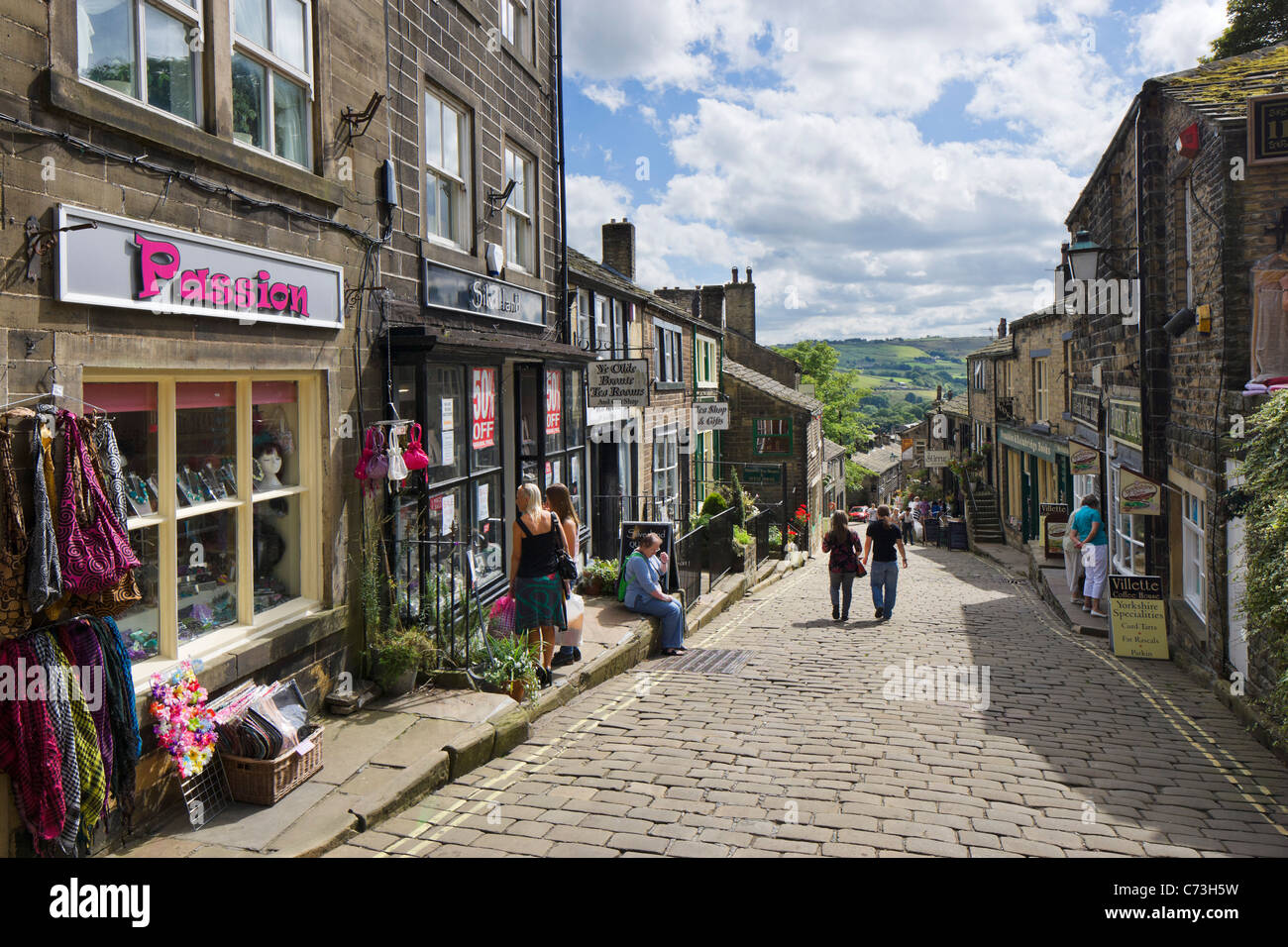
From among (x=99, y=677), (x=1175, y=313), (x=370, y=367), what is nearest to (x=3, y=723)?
(x=99, y=677)

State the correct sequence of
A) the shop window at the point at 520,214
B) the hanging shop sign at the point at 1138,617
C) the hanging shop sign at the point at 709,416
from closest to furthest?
1. the hanging shop sign at the point at 1138,617
2. the shop window at the point at 520,214
3. the hanging shop sign at the point at 709,416

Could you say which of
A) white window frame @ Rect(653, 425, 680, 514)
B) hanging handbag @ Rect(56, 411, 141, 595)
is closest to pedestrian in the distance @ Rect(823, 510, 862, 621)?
white window frame @ Rect(653, 425, 680, 514)

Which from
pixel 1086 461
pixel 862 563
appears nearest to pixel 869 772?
pixel 862 563

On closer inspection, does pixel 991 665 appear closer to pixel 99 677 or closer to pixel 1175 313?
pixel 1175 313

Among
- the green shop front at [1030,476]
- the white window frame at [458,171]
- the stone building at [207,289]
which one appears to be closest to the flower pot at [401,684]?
the stone building at [207,289]

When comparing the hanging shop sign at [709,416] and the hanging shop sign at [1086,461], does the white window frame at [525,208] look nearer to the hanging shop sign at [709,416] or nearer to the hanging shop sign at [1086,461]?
the hanging shop sign at [709,416]

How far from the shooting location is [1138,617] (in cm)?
1153

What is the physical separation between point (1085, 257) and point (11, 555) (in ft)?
43.9

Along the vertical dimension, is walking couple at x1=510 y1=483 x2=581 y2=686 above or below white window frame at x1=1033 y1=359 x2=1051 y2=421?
below

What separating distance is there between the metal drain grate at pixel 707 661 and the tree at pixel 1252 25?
65.5 feet

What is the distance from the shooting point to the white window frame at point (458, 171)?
946 centimetres

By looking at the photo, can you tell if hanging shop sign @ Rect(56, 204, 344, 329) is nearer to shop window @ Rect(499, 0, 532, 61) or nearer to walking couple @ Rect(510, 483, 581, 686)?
walking couple @ Rect(510, 483, 581, 686)

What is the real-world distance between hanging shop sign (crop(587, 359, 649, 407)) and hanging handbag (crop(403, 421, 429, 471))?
17.8 ft

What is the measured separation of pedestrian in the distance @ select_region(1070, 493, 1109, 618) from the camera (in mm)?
13578
